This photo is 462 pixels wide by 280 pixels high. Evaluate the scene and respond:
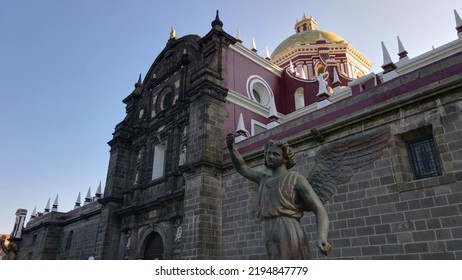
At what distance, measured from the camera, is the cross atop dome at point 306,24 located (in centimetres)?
3222

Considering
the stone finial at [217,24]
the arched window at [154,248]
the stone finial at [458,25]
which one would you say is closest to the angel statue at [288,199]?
the stone finial at [458,25]

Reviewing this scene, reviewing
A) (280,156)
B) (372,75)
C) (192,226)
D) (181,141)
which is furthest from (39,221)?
(280,156)

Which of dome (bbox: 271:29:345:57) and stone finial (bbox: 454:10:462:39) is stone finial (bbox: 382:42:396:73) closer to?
stone finial (bbox: 454:10:462:39)

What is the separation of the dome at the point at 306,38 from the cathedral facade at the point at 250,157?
618 centimetres

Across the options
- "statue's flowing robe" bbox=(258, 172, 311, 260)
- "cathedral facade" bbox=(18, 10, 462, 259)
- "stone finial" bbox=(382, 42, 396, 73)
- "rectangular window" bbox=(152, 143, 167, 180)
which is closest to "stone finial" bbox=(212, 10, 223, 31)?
"cathedral facade" bbox=(18, 10, 462, 259)

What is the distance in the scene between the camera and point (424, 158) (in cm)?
807

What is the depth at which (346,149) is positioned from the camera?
6.27 metres

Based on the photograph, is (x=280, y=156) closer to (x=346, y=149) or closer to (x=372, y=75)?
(x=346, y=149)

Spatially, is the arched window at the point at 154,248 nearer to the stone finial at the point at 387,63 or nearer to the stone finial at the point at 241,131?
the stone finial at the point at 241,131

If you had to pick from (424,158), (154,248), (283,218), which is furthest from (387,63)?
(154,248)

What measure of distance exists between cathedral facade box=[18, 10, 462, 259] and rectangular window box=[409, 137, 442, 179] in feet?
0.07

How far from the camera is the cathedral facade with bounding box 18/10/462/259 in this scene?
299 inches

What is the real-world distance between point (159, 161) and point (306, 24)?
22.1 meters

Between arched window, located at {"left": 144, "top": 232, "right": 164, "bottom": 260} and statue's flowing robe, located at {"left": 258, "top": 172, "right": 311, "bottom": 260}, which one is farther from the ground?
arched window, located at {"left": 144, "top": 232, "right": 164, "bottom": 260}
